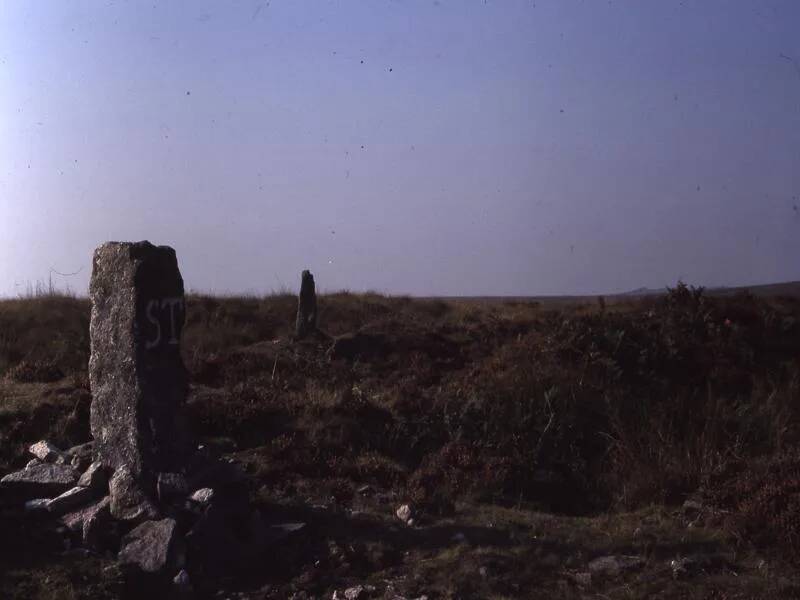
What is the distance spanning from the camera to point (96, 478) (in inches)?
299

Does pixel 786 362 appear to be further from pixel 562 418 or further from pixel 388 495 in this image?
pixel 388 495

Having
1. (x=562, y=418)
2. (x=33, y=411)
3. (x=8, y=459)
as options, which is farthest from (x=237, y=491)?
(x=562, y=418)

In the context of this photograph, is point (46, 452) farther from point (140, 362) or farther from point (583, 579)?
point (583, 579)

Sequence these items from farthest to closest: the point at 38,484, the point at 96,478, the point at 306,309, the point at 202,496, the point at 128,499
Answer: the point at 306,309
the point at 38,484
the point at 96,478
the point at 128,499
the point at 202,496

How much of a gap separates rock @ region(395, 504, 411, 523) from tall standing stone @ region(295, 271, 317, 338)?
8210 millimetres

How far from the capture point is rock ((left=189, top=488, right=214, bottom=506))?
23.0 feet

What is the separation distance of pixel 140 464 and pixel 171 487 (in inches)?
17.2

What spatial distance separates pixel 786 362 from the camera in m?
13.2

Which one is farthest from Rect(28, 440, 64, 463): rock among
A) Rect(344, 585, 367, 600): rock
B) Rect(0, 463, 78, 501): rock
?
Rect(344, 585, 367, 600): rock

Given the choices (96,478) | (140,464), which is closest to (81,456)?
(96,478)

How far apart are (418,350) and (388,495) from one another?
6.67 meters

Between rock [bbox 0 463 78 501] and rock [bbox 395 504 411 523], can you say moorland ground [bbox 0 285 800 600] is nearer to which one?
rock [bbox 395 504 411 523]

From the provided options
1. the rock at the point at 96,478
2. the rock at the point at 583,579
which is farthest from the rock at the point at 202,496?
the rock at the point at 583,579

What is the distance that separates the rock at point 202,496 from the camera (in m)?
7.02
